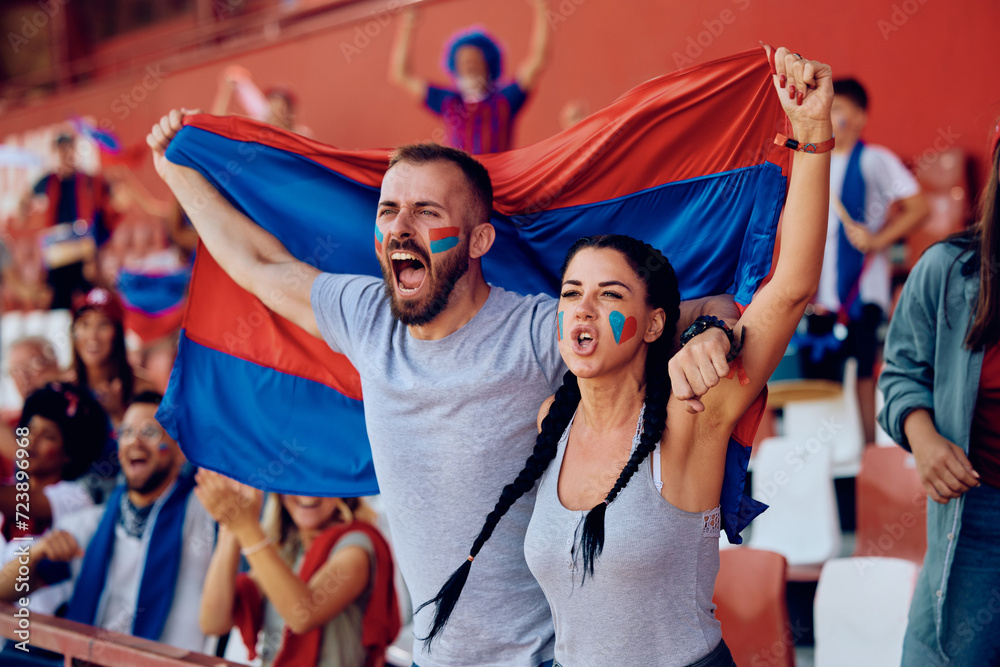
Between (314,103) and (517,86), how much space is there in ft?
12.9

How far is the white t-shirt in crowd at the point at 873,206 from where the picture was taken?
4.39 meters

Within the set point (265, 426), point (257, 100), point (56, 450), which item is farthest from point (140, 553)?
point (257, 100)

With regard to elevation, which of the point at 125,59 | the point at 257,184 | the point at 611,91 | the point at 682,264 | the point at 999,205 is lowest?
the point at 682,264

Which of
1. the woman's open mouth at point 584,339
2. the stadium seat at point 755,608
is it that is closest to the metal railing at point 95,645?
the woman's open mouth at point 584,339

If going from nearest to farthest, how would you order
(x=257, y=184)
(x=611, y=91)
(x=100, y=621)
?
1. (x=257, y=184)
2. (x=100, y=621)
3. (x=611, y=91)

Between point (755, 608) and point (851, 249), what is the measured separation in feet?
7.28

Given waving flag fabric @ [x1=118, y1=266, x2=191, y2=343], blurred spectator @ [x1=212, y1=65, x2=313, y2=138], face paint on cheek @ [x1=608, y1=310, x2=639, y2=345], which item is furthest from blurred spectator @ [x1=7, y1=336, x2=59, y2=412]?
face paint on cheek @ [x1=608, y1=310, x2=639, y2=345]

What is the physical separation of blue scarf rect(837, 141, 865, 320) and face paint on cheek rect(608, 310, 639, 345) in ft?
9.78

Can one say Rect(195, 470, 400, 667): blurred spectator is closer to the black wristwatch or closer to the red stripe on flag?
the red stripe on flag

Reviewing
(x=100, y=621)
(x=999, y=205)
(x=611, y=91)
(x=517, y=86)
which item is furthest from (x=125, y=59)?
(x=999, y=205)

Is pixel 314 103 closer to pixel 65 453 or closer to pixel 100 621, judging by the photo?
pixel 65 453

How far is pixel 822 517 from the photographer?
11.6 feet

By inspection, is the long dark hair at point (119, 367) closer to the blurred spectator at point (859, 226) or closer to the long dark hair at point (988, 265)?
the blurred spectator at point (859, 226)

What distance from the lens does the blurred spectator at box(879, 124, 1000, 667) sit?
2.07 meters
